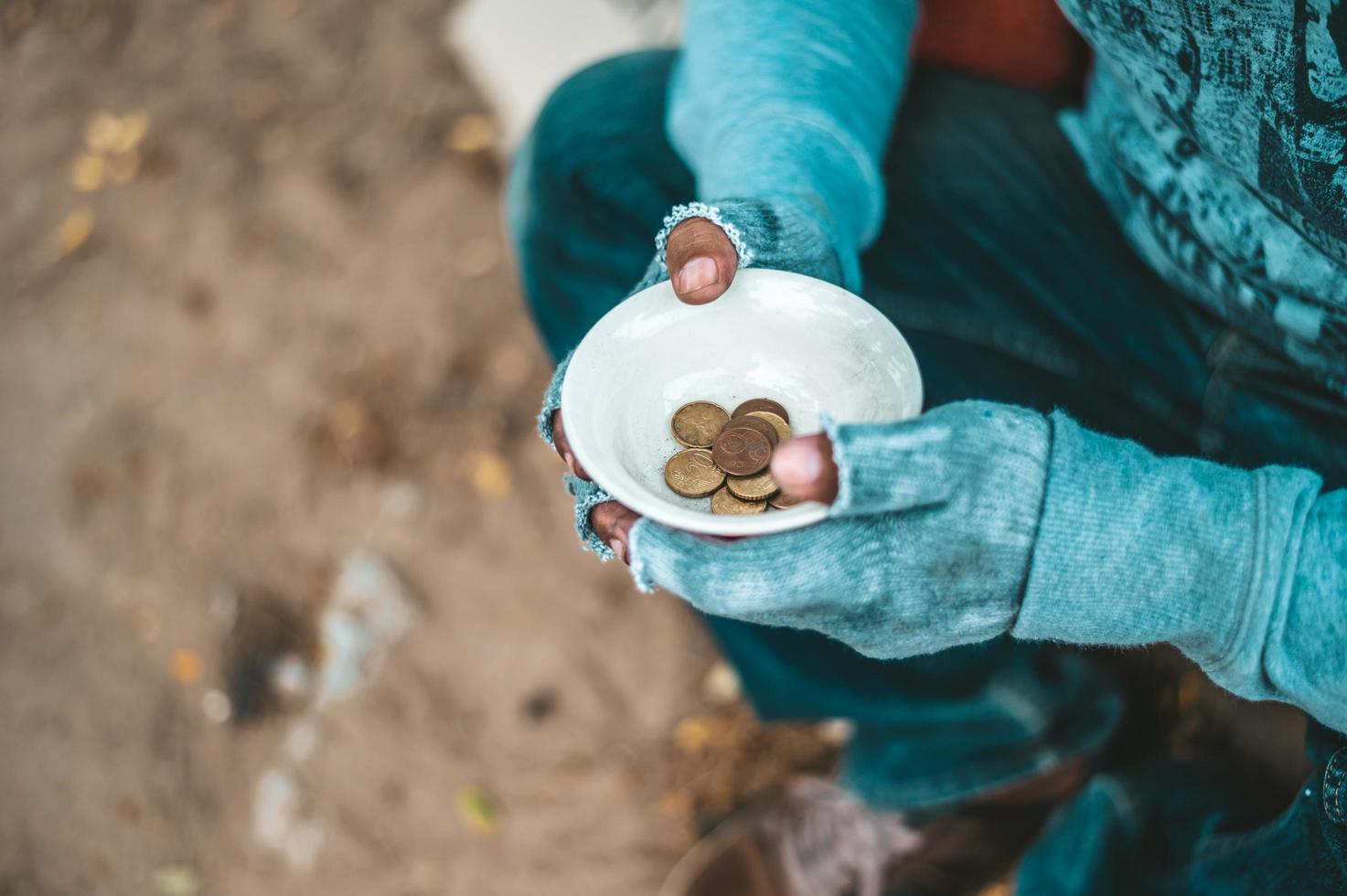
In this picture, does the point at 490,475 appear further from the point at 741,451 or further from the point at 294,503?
the point at 741,451

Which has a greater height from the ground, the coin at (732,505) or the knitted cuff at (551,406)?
the knitted cuff at (551,406)

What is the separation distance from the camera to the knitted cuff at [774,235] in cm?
108

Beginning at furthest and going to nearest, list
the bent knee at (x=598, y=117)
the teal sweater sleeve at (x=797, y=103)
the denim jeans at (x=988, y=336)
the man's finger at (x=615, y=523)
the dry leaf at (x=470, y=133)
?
the dry leaf at (x=470, y=133) < the bent knee at (x=598, y=117) < the denim jeans at (x=988, y=336) < the teal sweater sleeve at (x=797, y=103) < the man's finger at (x=615, y=523)

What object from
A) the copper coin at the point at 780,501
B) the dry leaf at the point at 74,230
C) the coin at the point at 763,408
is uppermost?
the coin at the point at 763,408

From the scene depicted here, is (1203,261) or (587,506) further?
(1203,261)

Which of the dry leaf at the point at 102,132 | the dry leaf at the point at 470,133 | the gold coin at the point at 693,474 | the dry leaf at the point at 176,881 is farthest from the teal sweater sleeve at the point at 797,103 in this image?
the dry leaf at the point at 102,132

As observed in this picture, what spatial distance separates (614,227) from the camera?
61.6 inches

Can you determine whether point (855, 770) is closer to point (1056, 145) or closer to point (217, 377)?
point (1056, 145)

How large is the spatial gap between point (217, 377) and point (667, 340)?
2.02 metres

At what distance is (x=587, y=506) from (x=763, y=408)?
0.25 m

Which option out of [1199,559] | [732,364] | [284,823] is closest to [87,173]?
[284,823]

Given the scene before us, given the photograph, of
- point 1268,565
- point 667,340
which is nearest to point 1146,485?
point 1268,565

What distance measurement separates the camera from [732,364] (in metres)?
1.16

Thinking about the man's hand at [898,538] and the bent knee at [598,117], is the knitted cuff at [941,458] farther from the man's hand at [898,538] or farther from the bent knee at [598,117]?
the bent knee at [598,117]
